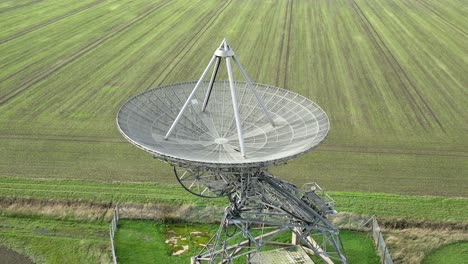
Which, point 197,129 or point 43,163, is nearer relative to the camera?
point 197,129

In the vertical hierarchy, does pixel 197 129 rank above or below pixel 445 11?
above

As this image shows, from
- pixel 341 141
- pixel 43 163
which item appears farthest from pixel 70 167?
pixel 341 141

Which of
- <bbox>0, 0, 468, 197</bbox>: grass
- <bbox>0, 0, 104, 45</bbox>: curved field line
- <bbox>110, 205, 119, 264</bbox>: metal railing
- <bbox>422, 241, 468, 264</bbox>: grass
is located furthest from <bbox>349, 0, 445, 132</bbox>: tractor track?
<bbox>0, 0, 104, 45</bbox>: curved field line

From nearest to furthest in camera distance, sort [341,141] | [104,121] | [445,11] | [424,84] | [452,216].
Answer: [452,216] → [341,141] → [104,121] → [424,84] → [445,11]

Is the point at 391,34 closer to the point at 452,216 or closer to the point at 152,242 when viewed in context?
the point at 452,216

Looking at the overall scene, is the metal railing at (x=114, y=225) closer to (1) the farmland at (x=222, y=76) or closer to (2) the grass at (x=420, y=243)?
(1) the farmland at (x=222, y=76)

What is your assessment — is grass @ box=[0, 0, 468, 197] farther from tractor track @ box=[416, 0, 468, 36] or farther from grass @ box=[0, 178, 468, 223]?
grass @ box=[0, 178, 468, 223]

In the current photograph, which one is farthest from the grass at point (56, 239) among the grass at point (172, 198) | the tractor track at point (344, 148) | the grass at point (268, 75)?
the tractor track at point (344, 148)
